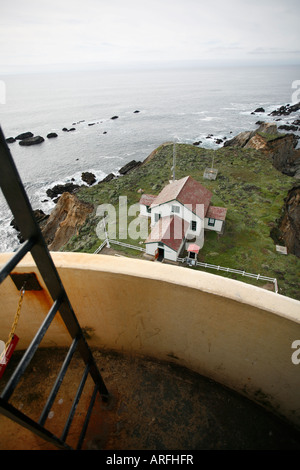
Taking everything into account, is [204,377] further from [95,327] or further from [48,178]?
[48,178]

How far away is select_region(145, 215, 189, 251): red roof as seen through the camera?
12328 mm

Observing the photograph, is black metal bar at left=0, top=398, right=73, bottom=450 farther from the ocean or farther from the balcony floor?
the ocean

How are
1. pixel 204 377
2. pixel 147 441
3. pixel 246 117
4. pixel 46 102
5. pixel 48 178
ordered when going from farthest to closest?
pixel 46 102 < pixel 246 117 < pixel 48 178 < pixel 204 377 < pixel 147 441

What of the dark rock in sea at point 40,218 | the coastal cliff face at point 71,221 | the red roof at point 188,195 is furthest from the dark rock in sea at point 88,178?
the red roof at point 188,195

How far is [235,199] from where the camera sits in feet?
59.0

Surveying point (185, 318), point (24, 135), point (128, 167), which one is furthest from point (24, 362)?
point (24, 135)

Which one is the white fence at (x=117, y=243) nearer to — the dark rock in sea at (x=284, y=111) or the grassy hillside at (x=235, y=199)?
the grassy hillside at (x=235, y=199)

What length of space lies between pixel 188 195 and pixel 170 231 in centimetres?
254

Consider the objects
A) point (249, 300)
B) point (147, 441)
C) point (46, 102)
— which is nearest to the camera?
point (249, 300)

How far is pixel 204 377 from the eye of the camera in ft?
11.9

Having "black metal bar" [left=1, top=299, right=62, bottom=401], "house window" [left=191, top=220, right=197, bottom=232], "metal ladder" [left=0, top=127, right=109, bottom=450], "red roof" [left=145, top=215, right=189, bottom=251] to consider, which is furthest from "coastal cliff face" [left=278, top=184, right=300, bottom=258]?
"black metal bar" [left=1, top=299, right=62, bottom=401]

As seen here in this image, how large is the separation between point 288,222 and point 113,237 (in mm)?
12259

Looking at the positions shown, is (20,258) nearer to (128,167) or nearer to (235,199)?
(235,199)
